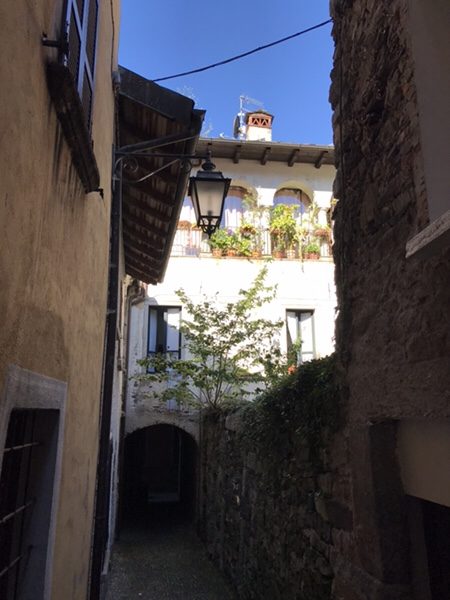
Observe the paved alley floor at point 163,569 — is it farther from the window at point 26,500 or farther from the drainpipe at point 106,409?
the window at point 26,500

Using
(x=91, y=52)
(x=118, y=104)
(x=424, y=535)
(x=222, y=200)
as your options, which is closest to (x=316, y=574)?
(x=424, y=535)

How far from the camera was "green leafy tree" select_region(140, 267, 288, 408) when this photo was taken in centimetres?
1123

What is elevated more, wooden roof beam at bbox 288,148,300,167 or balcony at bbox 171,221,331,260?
wooden roof beam at bbox 288,148,300,167

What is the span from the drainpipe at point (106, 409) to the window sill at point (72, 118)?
6.83ft

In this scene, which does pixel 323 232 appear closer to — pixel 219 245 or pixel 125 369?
pixel 219 245

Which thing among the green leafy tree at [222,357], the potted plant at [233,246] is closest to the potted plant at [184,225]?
the potted plant at [233,246]

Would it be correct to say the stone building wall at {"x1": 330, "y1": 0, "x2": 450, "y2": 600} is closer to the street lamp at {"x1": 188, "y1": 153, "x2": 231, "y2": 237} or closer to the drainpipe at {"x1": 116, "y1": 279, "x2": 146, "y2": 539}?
the street lamp at {"x1": 188, "y1": 153, "x2": 231, "y2": 237}

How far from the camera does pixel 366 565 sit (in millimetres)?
3012

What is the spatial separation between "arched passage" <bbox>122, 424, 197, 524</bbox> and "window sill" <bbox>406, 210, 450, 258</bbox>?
443 inches

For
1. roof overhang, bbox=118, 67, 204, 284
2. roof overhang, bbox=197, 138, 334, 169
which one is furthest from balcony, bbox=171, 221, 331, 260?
roof overhang, bbox=118, 67, 204, 284

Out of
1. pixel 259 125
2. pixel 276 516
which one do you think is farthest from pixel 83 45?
pixel 259 125

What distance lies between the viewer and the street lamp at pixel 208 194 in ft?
16.1

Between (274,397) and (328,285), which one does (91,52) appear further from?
(328,285)

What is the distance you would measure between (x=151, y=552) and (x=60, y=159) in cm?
931
